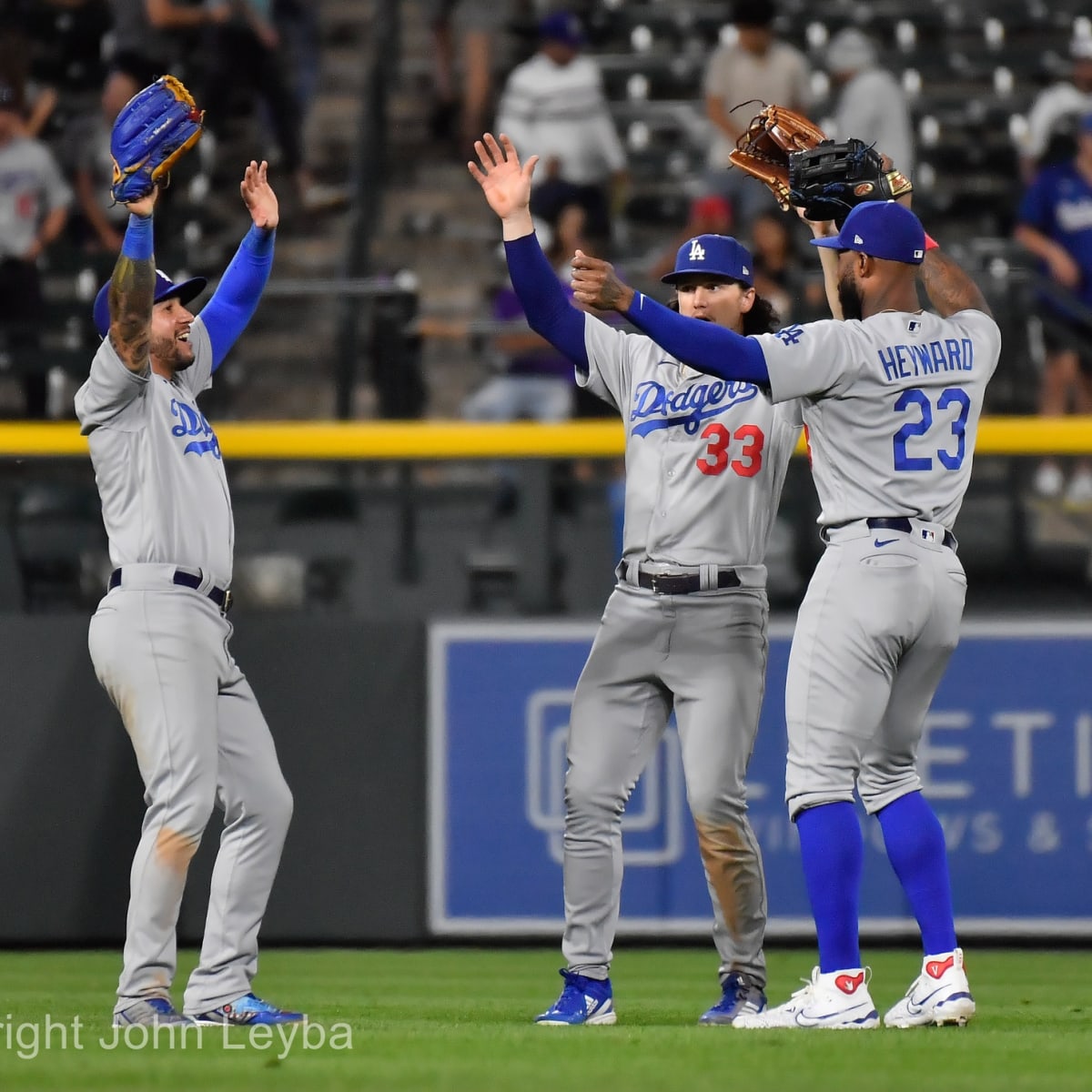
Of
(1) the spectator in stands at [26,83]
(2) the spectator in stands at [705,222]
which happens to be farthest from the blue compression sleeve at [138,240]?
(1) the spectator in stands at [26,83]

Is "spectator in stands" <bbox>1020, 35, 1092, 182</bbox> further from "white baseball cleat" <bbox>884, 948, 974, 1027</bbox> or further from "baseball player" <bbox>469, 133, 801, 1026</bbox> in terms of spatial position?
"white baseball cleat" <bbox>884, 948, 974, 1027</bbox>

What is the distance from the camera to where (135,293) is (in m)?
4.93

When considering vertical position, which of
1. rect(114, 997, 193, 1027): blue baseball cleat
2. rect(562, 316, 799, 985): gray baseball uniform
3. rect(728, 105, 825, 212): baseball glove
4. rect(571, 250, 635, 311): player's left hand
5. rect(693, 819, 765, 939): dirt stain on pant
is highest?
rect(728, 105, 825, 212): baseball glove

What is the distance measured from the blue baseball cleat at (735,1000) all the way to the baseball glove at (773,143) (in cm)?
213

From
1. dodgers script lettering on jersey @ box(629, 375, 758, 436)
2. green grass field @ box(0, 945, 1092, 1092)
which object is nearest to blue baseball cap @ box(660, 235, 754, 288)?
dodgers script lettering on jersey @ box(629, 375, 758, 436)

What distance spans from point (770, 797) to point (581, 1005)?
269 centimetres

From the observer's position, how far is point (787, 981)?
6.64 metres

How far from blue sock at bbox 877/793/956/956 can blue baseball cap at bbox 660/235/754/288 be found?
148cm

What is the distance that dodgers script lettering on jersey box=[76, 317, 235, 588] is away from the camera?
17.1ft

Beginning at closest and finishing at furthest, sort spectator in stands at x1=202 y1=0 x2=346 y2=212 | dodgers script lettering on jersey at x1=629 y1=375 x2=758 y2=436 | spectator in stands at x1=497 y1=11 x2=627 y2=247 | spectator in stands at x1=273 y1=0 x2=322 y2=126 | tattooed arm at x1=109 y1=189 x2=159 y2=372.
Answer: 1. tattooed arm at x1=109 y1=189 x2=159 y2=372
2. dodgers script lettering on jersey at x1=629 y1=375 x2=758 y2=436
3. spectator in stands at x1=497 y1=11 x2=627 y2=247
4. spectator in stands at x1=202 y1=0 x2=346 y2=212
5. spectator in stands at x1=273 y1=0 x2=322 y2=126

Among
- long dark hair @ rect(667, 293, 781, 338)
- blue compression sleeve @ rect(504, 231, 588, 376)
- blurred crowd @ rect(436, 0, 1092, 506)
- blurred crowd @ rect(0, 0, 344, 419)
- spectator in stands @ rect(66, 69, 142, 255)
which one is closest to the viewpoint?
blue compression sleeve @ rect(504, 231, 588, 376)

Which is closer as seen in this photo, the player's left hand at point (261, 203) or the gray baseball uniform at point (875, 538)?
the gray baseball uniform at point (875, 538)

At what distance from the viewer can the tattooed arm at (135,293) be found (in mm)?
4914

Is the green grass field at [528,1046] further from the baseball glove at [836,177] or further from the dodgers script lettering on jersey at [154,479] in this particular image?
the baseball glove at [836,177]
